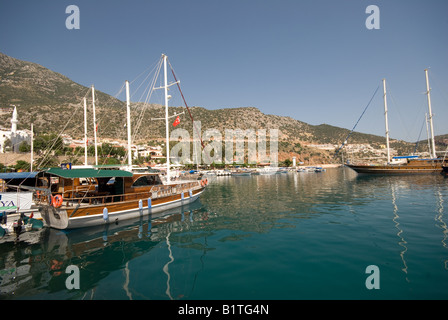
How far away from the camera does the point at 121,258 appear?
31.9ft

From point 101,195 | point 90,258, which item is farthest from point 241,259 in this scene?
point 101,195

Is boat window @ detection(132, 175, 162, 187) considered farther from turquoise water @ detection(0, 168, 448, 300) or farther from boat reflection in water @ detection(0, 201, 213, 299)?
turquoise water @ detection(0, 168, 448, 300)

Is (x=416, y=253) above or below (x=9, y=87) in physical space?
below

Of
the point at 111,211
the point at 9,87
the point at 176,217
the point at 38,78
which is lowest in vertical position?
the point at 176,217

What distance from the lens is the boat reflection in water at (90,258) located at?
23.1 feet

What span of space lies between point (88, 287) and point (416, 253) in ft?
41.6

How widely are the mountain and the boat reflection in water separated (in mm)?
70915

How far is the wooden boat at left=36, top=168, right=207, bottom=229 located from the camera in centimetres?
1353

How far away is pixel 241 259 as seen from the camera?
9000 millimetres

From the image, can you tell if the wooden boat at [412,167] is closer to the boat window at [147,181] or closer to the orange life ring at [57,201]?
the boat window at [147,181]

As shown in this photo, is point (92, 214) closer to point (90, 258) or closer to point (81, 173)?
point (81, 173)

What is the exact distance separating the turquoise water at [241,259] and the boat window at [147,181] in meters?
3.77
